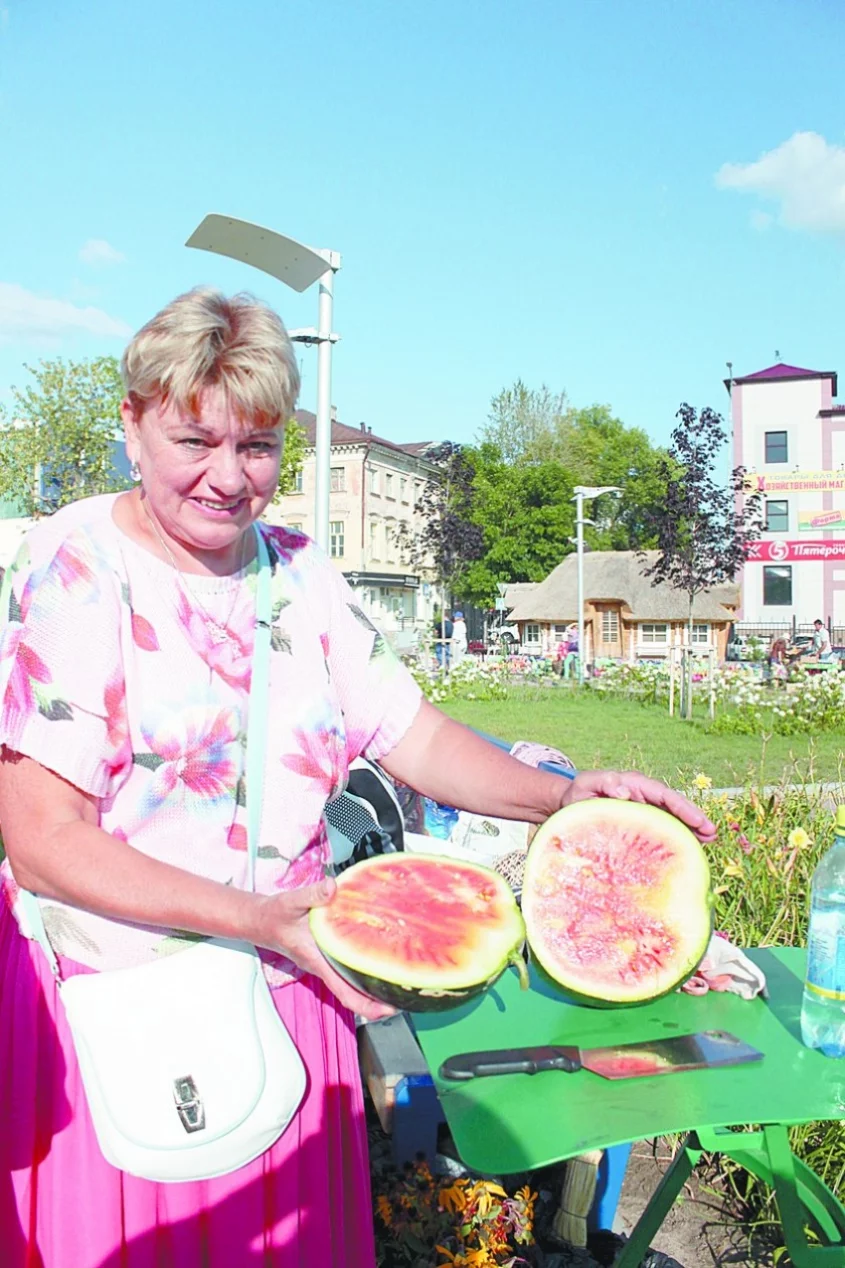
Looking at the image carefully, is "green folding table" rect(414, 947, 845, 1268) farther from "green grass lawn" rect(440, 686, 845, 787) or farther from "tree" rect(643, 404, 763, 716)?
A: "tree" rect(643, 404, 763, 716)

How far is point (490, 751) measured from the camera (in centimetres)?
218

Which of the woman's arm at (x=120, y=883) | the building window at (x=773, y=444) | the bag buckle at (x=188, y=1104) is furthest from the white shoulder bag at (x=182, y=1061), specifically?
the building window at (x=773, y=444)

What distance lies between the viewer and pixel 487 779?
217 centimetres

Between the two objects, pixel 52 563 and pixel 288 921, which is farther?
pixel 52 563

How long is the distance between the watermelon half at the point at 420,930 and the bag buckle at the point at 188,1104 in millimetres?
303

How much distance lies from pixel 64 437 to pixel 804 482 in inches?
1319

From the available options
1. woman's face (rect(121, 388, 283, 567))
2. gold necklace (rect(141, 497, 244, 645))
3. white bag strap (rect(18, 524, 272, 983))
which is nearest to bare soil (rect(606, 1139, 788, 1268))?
white bag strap (rect(18, 524, 272, 983))

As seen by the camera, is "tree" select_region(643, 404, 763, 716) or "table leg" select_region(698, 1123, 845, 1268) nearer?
"table leg" select_region(698, 1123, 845, 1268)

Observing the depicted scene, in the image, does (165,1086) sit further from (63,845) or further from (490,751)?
(490,751)

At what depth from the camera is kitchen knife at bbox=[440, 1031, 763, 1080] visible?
1787 mm

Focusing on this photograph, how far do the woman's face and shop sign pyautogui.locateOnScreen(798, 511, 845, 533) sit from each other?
48.0 meters

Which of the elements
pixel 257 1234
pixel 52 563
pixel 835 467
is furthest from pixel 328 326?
pixel 835 467

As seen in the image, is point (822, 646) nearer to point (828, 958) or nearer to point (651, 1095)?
point (828, 958)

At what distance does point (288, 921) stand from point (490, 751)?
29.8 inches
